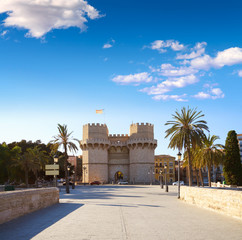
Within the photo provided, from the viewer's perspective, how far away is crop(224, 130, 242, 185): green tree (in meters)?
50.7

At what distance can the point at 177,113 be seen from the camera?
34844mm

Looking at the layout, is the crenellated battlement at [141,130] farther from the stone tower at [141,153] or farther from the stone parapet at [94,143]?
the stone parapet at [94,143]

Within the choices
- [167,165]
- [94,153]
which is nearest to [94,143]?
[94,153]

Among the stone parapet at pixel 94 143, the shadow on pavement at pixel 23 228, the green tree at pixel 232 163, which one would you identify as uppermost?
the stone parapet at pixel 94 143

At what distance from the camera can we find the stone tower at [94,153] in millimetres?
75938

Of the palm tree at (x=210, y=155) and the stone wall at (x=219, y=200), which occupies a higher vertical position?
the palm tree at (x=210, y=155)

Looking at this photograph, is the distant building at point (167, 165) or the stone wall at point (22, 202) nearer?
the stone wall at point (22, 202)

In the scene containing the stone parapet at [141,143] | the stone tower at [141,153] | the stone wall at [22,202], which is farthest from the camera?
→ the stone parapet at [141,143]

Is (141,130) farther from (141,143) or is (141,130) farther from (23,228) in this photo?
(23,228)

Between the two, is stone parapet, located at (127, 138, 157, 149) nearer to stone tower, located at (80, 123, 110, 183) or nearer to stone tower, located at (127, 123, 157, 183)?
stone tower, located at (127, 123, 157, 183)

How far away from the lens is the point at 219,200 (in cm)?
1569

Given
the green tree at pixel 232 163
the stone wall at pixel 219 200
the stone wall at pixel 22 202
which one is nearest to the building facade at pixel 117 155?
the green tree at pixel 232 163

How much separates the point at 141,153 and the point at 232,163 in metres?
29.1

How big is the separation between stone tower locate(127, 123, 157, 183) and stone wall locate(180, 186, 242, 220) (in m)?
53.9
